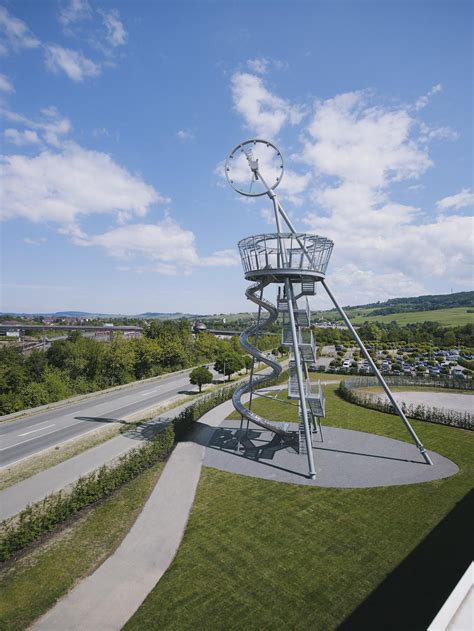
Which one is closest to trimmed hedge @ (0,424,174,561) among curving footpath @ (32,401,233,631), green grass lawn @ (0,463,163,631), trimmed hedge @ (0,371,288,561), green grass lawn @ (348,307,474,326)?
trimmed hedge @ (0,371,288,561)

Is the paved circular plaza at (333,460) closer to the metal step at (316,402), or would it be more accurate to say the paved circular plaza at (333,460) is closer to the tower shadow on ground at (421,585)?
the metal step at (316,402)

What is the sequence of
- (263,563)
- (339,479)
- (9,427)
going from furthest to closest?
(9,427) < (339,479) < (263,563)

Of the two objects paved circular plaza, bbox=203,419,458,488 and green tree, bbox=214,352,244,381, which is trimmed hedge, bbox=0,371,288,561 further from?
Result: green tree, bbox=214,352,244,381

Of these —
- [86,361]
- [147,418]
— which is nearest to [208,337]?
[86,361]

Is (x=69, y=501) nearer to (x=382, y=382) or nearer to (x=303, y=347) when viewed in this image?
(x=303, y=347)

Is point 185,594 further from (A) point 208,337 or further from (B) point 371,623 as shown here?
(A) point 208,337

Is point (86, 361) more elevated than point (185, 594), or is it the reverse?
point (86, 361)

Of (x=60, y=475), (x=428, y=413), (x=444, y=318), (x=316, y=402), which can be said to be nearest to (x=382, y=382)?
(x=316, y=402)

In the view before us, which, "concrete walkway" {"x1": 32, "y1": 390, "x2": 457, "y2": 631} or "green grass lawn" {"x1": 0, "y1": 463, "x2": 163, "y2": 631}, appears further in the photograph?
"green grass lawn" {"x1": 0, "y1": 463, "x2": 163, "y2": 631}
